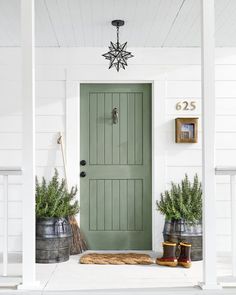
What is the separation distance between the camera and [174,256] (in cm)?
491

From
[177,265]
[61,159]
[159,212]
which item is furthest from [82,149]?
[177,265]

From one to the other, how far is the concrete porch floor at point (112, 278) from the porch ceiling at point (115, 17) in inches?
91.0

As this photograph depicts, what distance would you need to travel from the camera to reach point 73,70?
5.74 m

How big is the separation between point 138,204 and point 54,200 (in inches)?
44.5

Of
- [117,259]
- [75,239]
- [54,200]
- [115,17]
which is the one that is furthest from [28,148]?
[75,239]

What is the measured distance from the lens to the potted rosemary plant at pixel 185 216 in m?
5.14

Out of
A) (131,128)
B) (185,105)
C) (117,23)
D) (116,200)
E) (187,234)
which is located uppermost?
(117,23)

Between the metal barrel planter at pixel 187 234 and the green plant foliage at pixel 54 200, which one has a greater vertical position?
the green plant foliage at pixel 54 200

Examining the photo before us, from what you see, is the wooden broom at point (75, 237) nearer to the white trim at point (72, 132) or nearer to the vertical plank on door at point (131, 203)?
the white trim at point (72, 132)

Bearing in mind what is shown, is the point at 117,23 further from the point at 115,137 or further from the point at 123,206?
the point at 123,206

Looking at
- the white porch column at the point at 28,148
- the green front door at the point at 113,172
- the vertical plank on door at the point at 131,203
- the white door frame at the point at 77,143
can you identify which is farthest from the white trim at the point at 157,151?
the white porch column at the point at 28,148

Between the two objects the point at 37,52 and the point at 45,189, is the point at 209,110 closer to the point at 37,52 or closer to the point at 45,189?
the point at 45,189

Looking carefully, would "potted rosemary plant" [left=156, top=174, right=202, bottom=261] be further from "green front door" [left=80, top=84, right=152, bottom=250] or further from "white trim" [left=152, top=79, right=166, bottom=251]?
"green front door" [left=80, top=84, right=152, bottom=250]

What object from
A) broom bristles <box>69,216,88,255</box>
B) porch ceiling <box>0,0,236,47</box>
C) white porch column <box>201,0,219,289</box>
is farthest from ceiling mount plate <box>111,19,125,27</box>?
broom bristles <box>69,216,88,255</box>
